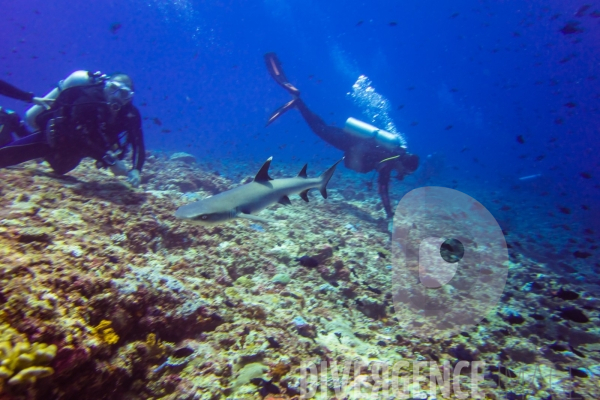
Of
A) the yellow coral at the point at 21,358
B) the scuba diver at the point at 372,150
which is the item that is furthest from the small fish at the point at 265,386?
the scuba diver at the point at 372,150

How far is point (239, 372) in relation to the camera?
2.75 m

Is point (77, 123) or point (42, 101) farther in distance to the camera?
point (42, 101)

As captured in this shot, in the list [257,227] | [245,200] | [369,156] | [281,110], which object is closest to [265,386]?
[245,200]

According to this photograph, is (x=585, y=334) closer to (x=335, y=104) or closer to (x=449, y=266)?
(x=449, y=266)

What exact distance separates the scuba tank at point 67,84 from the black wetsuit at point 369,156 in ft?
32.1

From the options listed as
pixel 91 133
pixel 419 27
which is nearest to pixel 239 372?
pixel 91 133

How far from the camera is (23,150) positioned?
549 cm

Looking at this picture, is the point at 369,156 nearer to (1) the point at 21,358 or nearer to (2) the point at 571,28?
(2) the point at 571,28

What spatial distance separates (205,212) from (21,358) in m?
2.36

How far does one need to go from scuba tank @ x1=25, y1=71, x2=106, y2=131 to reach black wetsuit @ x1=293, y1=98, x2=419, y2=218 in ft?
32.1

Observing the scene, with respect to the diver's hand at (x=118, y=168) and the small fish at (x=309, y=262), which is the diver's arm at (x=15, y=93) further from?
the small fish at (x=309, y=262)

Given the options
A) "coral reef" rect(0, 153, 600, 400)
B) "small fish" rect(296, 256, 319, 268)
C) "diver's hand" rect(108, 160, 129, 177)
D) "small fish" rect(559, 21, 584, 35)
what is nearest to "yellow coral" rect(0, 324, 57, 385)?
"coral reef" rect(0, 153, 600, 400)

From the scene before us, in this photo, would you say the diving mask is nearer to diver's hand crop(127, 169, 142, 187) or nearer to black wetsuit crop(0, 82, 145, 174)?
black wetsuit crop(0, 82, 145, 174)

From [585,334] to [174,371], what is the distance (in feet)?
23.3
